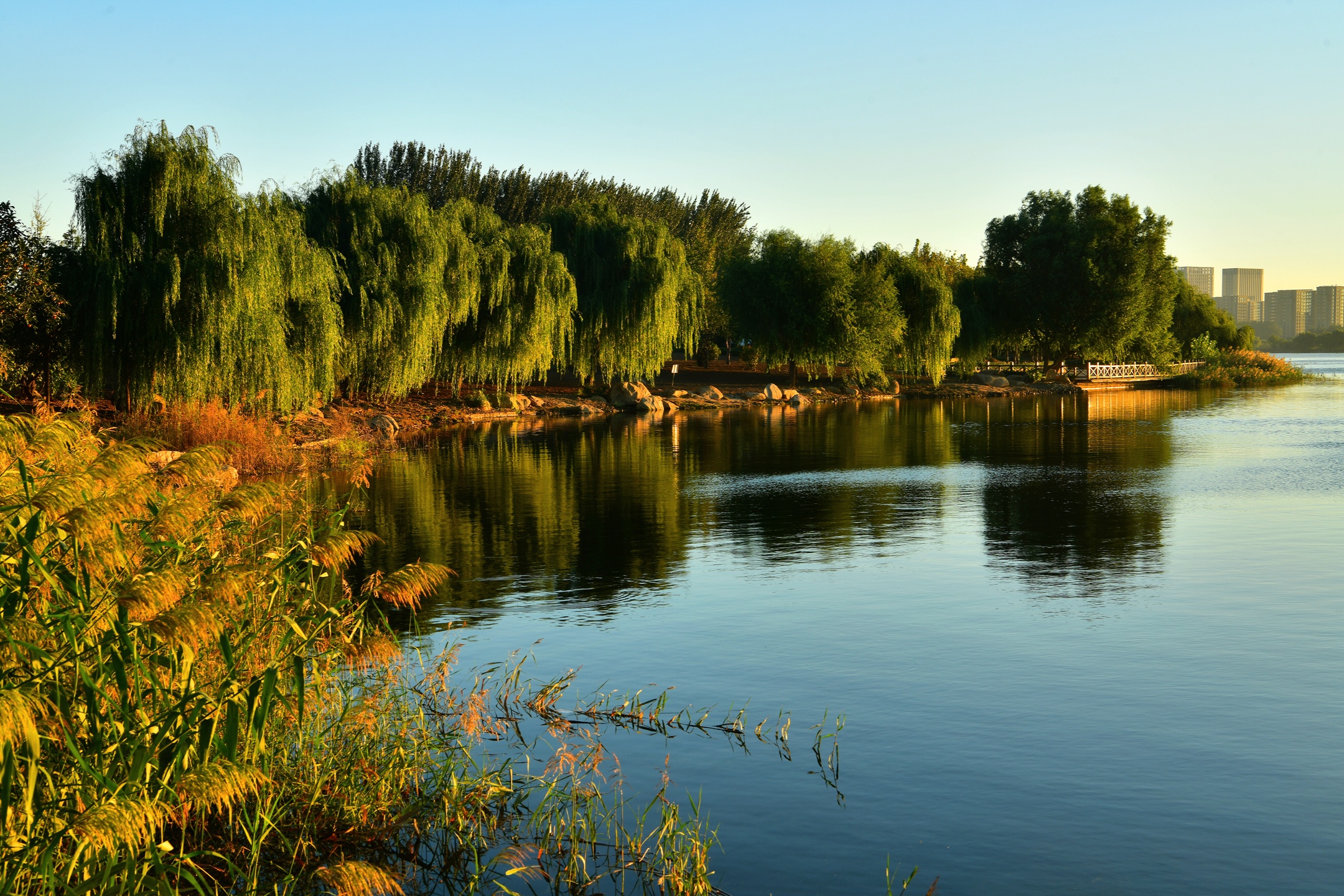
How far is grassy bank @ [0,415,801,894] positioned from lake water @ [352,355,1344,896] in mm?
886

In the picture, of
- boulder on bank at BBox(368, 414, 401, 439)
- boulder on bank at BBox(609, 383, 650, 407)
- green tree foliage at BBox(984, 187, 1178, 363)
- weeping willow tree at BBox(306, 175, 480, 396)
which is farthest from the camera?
green tree foliage at BBox(984, 187, 1178, 363)

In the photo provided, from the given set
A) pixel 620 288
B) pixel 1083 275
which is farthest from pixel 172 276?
pixel 1083 275

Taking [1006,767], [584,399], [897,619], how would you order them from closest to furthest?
[1006,767]
[897,619]
[584,399]

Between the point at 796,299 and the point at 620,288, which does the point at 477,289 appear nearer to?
the point at 620,288

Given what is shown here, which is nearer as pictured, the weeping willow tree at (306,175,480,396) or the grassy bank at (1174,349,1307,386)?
the weeping willow tree at (306,175,480,396)

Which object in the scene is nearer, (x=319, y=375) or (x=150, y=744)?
(x=150, y=744)

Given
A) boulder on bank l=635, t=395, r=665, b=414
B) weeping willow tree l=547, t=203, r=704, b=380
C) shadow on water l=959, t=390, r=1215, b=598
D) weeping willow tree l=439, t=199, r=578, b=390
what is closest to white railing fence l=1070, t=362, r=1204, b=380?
shadow on water l=959, t=390, r=1215, b=598

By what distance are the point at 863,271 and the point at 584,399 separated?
2235cm

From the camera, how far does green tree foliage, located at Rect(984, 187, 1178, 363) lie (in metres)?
82.6

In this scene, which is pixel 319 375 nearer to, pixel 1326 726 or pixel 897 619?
pixel 897 619

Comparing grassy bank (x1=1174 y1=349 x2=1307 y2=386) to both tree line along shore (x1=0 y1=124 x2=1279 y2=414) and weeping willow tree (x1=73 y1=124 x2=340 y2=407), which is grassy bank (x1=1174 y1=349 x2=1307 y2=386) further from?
weeping willow tree (x1=73 y1=124 x2=340 y2=407)

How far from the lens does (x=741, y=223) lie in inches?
4412

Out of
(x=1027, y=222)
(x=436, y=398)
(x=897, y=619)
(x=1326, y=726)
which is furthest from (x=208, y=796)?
(x=1027, y=222)

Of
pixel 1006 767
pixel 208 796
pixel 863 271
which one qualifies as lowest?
pixel 1006 767
